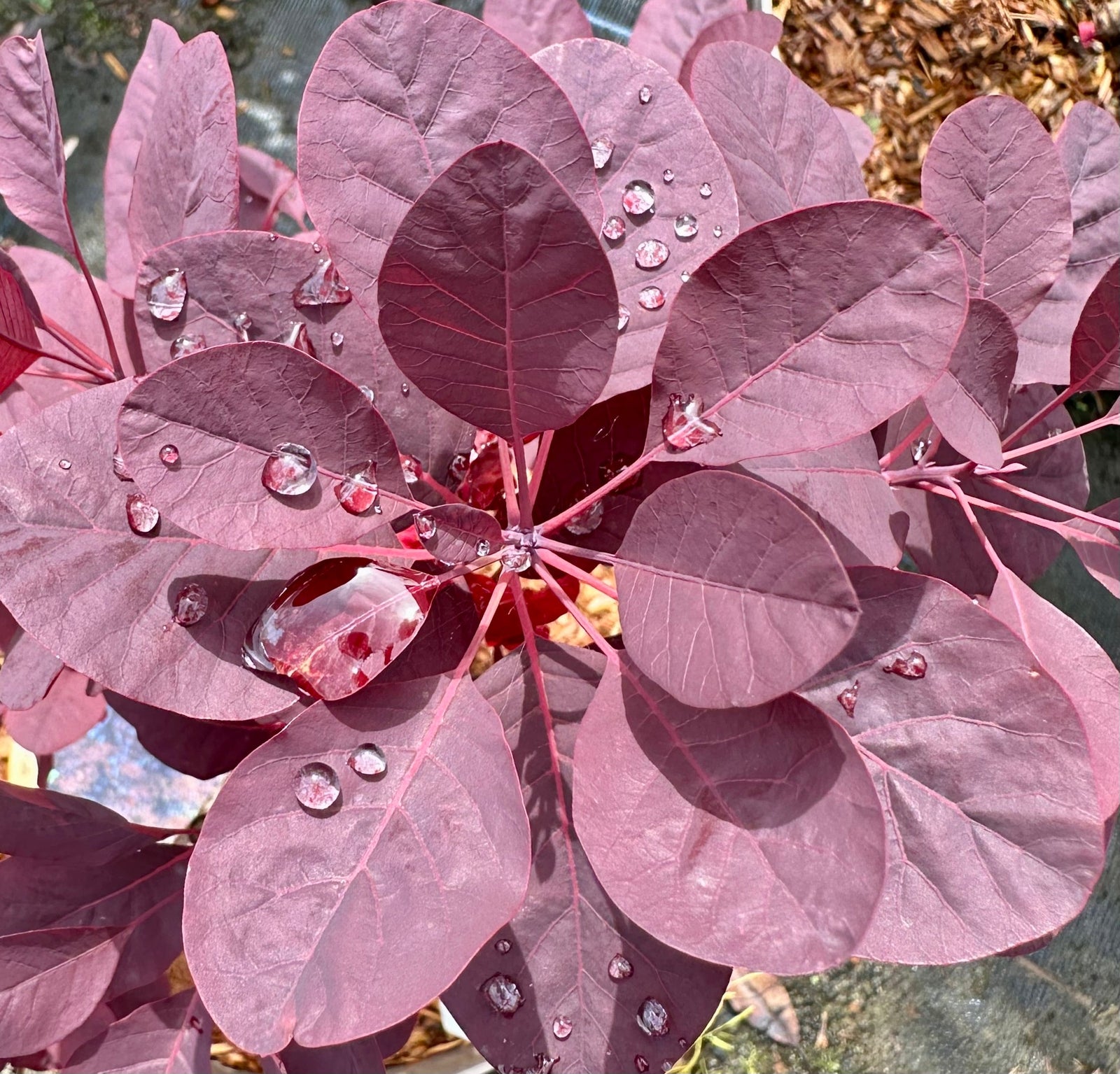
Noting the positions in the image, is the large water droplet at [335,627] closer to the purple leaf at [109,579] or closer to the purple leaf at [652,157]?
the purple leaf at [109,579]

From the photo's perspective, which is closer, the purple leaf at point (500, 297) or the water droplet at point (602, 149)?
the purple leaf at point (500, 297)

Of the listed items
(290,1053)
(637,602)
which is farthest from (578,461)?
(290,1053)

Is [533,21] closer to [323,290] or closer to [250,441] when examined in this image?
[323,290]

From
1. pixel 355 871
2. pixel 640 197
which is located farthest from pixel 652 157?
pixel 355 871

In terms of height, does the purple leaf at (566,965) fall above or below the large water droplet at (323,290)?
below

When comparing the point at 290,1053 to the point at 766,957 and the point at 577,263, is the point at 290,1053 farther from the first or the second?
the point at 577,263

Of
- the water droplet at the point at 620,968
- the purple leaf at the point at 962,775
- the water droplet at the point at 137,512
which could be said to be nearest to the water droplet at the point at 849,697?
the purple leaf at the point at 962,775
